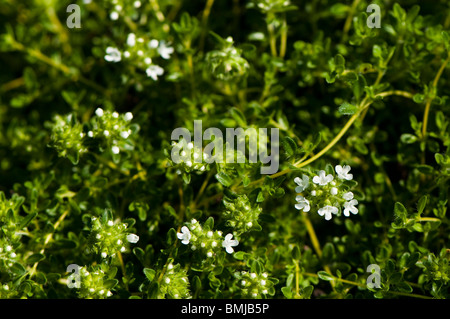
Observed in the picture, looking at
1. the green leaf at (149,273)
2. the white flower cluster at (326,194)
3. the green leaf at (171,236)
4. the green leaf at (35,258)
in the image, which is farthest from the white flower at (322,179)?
the green leaf at (35,258)

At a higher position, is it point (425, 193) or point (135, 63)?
point (135, 63)

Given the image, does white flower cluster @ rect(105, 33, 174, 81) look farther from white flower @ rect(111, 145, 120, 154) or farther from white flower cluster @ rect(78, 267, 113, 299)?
white flower cluster @ rect(78, 267, 113, 299)

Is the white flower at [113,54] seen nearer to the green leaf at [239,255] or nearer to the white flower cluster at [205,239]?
the white flower cluster at [205,239]

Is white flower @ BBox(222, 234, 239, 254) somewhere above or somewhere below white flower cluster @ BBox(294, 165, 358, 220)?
below

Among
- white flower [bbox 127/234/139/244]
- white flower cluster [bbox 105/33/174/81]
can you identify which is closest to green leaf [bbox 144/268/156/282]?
white flower [bbox 127/234/139/244]

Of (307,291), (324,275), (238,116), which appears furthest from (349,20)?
(307,291)
